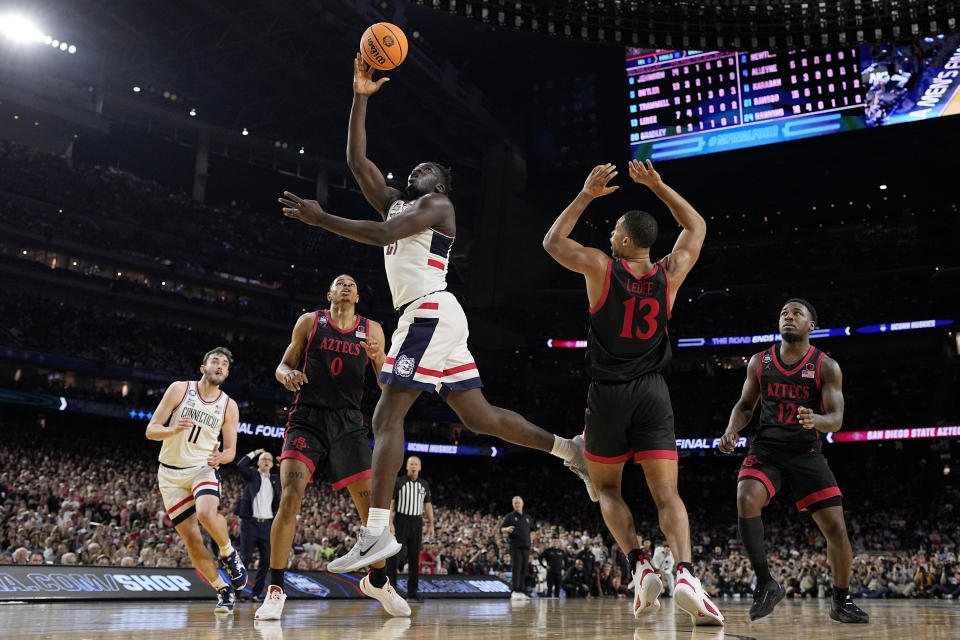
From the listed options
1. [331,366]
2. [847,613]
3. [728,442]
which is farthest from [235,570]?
[847,613]

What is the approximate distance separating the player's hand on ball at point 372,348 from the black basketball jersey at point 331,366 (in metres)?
0.03

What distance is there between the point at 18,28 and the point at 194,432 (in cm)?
2875

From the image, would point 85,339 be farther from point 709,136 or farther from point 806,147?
point 806,147

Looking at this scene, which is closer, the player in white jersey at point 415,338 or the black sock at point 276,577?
the player in white jersey at point 415,338

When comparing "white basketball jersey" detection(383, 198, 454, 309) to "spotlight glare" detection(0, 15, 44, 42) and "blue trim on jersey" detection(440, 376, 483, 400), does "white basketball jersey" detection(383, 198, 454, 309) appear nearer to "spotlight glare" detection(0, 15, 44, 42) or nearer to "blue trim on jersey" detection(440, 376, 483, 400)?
"blue trim on jersey" detection(440, 376, 483, 400)

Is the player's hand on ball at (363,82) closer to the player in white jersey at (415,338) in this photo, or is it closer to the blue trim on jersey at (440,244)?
the player in white jersey at (415,338)

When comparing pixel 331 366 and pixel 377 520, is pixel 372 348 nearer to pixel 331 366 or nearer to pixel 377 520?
pixel 331 366

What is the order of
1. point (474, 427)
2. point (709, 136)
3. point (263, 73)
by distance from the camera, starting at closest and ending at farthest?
point (474, 427)
point (709, 136)
point (263, 73)

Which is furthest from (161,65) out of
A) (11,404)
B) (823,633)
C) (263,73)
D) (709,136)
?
(823,633)

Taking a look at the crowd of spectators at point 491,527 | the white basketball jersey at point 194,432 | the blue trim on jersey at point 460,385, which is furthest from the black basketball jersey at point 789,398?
the crowd of spectators at point 491,527

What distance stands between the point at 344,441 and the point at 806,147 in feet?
86.9

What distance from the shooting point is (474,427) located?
5.30 meters

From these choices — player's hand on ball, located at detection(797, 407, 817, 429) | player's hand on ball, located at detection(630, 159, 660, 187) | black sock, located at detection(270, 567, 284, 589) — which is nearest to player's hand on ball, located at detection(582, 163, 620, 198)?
player's hand on ball, located at detection(630, 159, 660, 187)

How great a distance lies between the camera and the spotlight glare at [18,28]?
29.3 m
